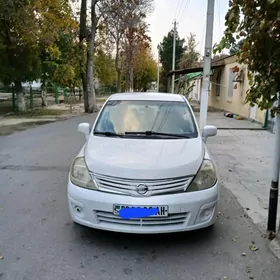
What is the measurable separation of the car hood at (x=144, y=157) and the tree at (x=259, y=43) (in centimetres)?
93

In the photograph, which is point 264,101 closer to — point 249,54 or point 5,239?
point 249,54

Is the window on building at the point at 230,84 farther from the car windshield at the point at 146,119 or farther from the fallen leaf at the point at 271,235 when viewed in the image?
the fallen leaf at the point at 271,235

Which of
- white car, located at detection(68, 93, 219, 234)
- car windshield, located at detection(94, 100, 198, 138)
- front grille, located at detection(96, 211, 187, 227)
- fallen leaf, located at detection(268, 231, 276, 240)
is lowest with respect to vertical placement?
fallen leaf, located at detection(268, 231, 276, 240)

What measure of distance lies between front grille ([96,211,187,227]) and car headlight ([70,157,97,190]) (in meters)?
0.32

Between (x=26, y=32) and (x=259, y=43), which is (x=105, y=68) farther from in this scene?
(x=259, y=43)

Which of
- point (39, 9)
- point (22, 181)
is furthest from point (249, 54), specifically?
point (39, 9)

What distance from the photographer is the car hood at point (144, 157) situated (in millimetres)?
3480

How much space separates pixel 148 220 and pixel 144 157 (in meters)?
0.70

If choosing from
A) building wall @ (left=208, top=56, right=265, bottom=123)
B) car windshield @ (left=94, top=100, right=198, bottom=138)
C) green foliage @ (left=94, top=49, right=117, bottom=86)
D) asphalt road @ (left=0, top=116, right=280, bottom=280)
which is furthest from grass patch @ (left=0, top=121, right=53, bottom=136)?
green foliage @ (left=94, top=49, right=117, bottom=86)

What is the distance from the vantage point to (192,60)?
1586 inches

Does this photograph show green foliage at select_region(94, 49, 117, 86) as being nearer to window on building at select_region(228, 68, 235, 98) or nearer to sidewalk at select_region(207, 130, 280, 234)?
window on building at select_region(228, 68, 235, 98)

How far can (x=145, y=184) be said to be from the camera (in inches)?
135

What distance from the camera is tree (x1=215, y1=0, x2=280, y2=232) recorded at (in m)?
2.99

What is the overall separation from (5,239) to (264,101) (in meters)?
3.20
